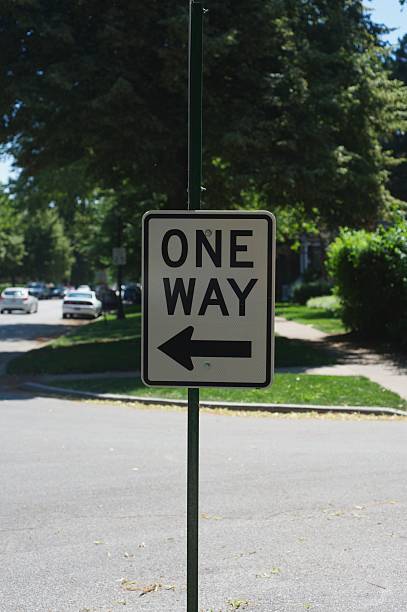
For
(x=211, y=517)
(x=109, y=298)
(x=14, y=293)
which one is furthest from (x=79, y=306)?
(x=211, y=517)

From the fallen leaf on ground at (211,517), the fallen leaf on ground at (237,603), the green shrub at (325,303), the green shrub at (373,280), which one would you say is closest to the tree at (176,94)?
the green shrub at (373,280)

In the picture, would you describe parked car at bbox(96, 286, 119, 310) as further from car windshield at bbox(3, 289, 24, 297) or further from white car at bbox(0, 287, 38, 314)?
car windshield at bbox(3, 289, 24, 297)

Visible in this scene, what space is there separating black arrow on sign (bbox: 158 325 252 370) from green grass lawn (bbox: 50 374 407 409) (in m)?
9.81

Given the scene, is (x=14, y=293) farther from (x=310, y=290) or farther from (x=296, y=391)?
(x=296, y=391)

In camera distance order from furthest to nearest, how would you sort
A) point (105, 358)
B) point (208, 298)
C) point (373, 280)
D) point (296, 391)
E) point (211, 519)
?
point (373, 280)
point (105, 358)
point (296, 391)
point (211, 519)
point (208, 298)

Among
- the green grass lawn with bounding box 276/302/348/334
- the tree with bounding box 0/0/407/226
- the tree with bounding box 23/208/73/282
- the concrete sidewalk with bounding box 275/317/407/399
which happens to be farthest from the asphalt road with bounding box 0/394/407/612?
the tree with bounding box 23/208/73/282

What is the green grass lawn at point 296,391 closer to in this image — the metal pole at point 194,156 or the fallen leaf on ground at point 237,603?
the fallen leaf on ground at point 237,603

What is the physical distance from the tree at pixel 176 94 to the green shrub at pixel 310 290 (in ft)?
79.3

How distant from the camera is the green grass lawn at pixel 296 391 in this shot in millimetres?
13023

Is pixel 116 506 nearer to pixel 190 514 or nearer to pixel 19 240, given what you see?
pixel 190 514

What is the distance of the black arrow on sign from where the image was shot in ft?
10.7

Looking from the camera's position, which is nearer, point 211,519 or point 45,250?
point 211,519

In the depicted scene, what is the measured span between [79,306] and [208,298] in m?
41.2

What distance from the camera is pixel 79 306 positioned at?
4394cm
